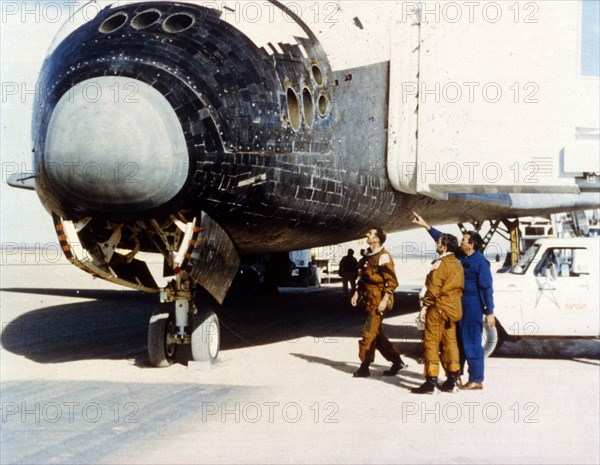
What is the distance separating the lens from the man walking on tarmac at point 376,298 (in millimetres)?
6848

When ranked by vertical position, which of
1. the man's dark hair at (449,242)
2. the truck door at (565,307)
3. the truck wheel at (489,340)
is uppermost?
the man's dark hair at (449,242)

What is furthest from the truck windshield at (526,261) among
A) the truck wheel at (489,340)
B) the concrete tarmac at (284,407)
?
the concrete tarmac at (284,407)

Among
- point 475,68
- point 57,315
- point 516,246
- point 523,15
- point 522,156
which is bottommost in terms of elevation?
point 57,315

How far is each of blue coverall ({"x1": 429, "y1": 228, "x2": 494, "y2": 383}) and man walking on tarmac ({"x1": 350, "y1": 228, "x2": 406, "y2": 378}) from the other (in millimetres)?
627

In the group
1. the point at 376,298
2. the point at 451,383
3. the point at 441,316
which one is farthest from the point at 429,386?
the point at 376,298

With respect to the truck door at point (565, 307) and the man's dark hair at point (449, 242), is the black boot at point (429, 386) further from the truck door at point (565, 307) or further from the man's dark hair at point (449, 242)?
the truck door at point (565, 307)

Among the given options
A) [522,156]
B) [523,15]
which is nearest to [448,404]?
[522,156]

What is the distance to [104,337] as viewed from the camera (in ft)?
33.4

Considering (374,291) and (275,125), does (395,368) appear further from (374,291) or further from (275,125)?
(275,125)

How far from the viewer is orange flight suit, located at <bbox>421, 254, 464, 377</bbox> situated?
20.6ft

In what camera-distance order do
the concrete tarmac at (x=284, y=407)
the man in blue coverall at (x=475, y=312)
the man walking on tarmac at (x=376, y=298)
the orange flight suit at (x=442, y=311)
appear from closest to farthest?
1. the concrete tarmac at (x=284, y=407)
2. the orange flight suit at (x=442, y=311)
3. the man in blue coverall at (x=475, y=312)
4. the man walking on tarmac at (x=376, y=298)

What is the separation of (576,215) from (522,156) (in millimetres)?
17194

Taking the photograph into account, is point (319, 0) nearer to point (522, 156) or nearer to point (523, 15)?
point (523, 15)

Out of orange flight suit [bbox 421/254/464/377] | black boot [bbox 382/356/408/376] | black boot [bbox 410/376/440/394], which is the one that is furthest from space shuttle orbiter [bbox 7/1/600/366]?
black boot [bbox 410/376/440/394]
